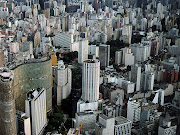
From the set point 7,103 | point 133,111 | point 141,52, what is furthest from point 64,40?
point 7,103

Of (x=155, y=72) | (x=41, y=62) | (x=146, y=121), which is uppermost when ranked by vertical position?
(x=41, y=62)

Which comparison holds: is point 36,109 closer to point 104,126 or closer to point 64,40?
point 104,126

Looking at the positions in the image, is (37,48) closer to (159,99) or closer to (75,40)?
(75,40)

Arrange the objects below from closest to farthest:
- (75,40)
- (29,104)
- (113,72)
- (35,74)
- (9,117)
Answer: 1. (9,117)
2. (29,104)
3. (35,74)
4. (113,72)
5. (75,40)

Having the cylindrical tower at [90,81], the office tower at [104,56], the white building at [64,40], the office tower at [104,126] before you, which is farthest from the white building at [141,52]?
the office tower at [104,126]

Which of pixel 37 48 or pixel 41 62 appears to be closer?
pixel 41 62

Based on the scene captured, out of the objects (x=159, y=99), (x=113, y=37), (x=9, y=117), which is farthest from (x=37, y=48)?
(x=9, y=117)

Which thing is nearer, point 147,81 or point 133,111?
point 133,111
